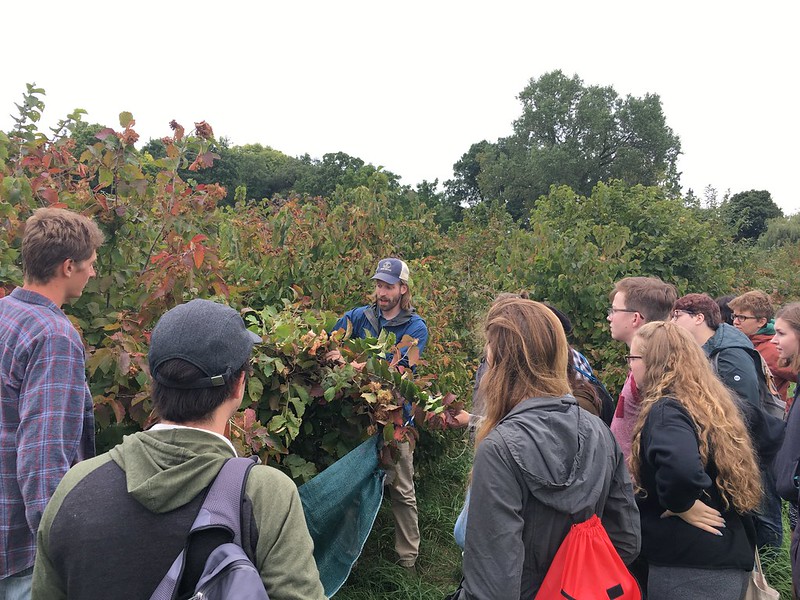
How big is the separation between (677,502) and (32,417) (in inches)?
89.6

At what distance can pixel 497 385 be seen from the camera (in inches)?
83.0

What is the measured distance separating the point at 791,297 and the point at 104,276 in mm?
11447

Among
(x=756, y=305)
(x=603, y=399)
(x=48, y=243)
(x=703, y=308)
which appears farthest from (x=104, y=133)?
(x=756, y=305)

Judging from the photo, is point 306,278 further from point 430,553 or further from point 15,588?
point 15,588

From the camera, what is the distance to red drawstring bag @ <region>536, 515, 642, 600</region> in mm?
1867

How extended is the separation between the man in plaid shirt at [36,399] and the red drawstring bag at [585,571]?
157 centimetres

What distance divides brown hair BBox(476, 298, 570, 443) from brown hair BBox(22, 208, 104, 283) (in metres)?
1.50

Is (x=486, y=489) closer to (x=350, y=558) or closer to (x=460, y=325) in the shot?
(x=350, y=558)

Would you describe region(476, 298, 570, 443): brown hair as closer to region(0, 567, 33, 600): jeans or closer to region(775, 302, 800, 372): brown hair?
region(0, 567, 33, 600): jeans

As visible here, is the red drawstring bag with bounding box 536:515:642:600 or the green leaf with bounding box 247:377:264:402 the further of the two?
the green leaf with bounding box 247:377:264:402

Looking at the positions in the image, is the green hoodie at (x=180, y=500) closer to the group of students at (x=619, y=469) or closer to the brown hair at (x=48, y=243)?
the group of students at (x=619, y=469)

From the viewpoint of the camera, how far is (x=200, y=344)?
1.43 m

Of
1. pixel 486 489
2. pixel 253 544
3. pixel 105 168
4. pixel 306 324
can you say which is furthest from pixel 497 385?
pixel 105 168

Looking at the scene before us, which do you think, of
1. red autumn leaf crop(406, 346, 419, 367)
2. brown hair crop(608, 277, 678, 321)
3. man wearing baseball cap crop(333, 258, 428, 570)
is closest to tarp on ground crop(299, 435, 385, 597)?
red autumn leaf crop(406, 346, 419, 367)
